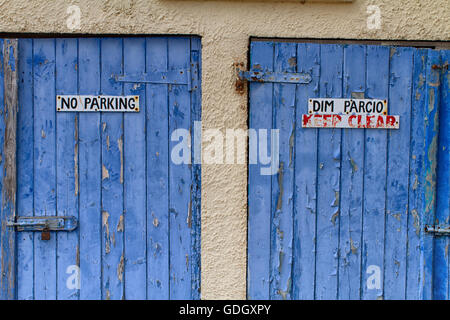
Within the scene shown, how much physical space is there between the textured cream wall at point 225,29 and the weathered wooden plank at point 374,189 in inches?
7.5

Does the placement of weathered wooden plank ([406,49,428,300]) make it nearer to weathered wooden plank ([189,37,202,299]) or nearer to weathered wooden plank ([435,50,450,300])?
weathered wooden plank ([435,50,450,300])

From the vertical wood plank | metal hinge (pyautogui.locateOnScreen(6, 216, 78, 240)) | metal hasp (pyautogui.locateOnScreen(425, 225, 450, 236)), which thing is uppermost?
the vertical wood plank

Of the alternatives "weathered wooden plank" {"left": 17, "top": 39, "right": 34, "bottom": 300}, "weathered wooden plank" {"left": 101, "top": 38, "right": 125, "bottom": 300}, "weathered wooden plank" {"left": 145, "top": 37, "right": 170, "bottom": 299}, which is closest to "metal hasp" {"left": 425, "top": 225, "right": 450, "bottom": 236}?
"weathered wooden plank" {"left": 145, "top": 37, "right": 170, "bottom": 299}

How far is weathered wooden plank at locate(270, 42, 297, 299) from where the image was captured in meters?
2.01

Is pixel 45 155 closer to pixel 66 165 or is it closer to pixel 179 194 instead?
pixel 66 165

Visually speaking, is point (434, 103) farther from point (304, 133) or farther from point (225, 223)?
point (225, 223)

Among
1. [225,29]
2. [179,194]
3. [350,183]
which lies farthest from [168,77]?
[350,183]

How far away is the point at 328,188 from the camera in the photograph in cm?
204

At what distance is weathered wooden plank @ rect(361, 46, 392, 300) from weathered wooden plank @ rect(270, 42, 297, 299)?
439 mm

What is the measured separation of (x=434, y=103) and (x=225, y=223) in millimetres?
1408

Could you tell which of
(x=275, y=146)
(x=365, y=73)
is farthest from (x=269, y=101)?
(x=365, y=73)

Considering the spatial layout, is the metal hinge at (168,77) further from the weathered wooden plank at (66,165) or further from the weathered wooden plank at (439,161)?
the weathered wooden plank at (439,161)

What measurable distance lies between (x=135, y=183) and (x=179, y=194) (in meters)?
0.26

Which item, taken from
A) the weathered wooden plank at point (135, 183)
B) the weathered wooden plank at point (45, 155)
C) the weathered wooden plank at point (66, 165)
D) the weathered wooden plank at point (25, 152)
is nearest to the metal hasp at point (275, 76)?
the weathered wooden plank at point (135, 183)
